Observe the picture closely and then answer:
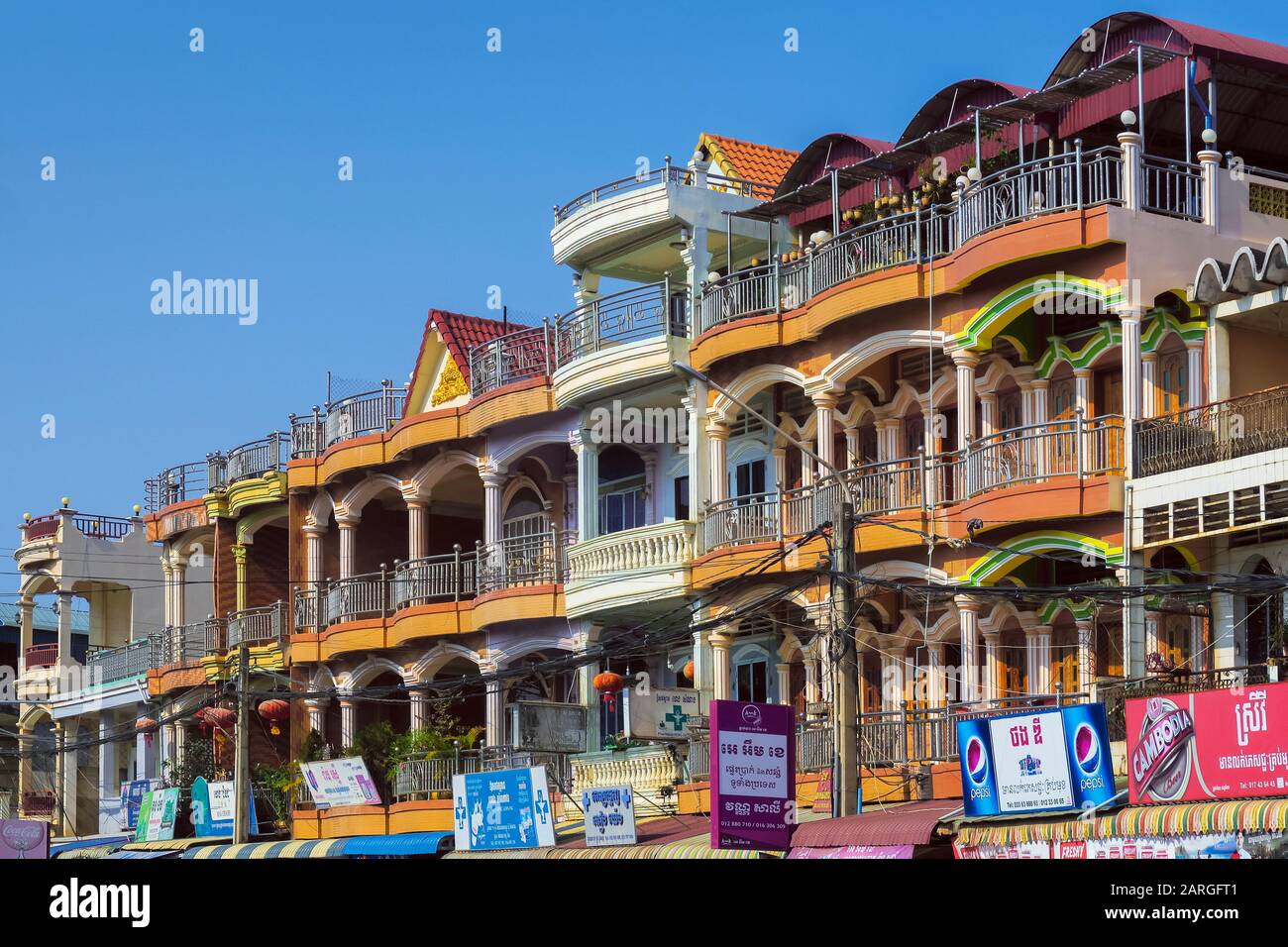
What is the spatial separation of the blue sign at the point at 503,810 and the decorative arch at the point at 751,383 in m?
6.67

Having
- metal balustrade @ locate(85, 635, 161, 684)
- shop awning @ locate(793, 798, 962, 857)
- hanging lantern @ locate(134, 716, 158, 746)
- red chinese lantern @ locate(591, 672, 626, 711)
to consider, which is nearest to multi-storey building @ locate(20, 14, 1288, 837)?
red chinese lantern @ locate(591, 672, 626, 711)

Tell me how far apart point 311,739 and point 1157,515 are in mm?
20813

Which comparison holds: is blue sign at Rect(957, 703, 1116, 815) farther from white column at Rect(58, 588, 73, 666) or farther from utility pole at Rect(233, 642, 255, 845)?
white column at Rect(58, 588, 73, 666)

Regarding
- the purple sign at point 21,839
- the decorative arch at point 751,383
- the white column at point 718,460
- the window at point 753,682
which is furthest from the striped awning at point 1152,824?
the purple sign at point 21,839

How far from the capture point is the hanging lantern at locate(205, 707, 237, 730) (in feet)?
143

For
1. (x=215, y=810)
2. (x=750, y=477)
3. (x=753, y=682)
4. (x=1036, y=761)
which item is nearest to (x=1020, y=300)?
(x=1036, y=761)

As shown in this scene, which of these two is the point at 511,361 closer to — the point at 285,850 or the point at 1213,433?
the point at 285,850

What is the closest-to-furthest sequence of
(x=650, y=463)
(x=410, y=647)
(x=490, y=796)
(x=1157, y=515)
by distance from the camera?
(x=1157, y=515), (x=490, y=796), (x=650, y=463), (x=410, y=647)

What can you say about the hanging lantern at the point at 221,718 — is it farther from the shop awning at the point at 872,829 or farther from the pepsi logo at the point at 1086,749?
the pepsi logo at the point at 1086,749

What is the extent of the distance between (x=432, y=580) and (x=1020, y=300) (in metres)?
16.1

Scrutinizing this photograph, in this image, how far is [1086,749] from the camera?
73.0ft

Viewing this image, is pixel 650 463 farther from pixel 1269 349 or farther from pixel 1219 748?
pixel 1219 748

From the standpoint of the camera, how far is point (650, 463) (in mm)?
37594

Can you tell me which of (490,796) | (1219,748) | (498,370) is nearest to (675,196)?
(498,370)
